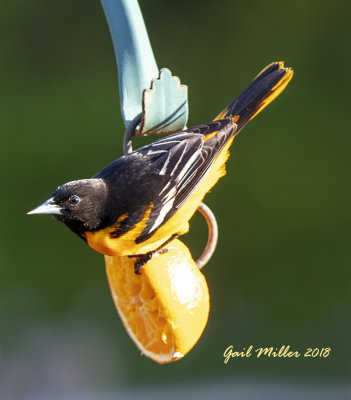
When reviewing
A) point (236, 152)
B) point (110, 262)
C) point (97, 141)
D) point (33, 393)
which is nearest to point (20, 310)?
point (33, 393)

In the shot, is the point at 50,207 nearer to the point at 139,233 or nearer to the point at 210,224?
the point at 139,233

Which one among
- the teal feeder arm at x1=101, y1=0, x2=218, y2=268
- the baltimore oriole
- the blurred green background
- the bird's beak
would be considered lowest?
the blurred green background

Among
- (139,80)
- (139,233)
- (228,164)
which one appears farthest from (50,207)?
(228,164)

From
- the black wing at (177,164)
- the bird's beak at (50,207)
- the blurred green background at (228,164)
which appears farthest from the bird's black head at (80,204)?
the blurred green background at (228,164)

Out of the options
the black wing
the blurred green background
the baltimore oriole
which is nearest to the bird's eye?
the baltimore oriole

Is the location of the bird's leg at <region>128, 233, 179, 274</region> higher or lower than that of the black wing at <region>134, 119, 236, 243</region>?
lower

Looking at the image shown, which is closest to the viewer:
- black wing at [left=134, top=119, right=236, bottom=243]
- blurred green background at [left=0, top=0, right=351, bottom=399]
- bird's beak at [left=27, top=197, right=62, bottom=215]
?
bird's beak at [left=27, top=197, right=62, bottom=215]

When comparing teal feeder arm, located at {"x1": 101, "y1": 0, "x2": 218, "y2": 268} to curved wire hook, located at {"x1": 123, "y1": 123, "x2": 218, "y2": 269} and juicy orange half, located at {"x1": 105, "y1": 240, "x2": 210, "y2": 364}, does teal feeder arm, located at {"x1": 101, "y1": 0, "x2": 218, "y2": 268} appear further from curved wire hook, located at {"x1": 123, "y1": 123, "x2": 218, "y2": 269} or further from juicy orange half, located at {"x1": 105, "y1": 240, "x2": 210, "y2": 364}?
juicy orange half, located at {"x1": 105, "y1": 240, "x2": 210, "y2": 364}
